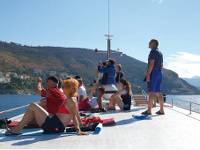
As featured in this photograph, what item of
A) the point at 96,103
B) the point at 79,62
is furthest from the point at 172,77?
the point at 96,103

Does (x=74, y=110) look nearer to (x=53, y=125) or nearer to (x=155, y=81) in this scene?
(x=53, y=125)

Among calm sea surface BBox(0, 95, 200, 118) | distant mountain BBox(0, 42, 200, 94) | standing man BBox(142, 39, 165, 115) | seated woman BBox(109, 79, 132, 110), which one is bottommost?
calm sea surface BBox(0, 95, 200, 118)

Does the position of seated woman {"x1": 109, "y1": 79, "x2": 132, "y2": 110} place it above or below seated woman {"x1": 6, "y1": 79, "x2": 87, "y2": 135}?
above

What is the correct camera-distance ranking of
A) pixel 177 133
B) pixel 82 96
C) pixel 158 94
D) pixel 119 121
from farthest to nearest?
pixel 82 96 < pixel 158 94 < pixel 119 121 < pixel 177 133

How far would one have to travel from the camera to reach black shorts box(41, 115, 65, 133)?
739 centimetres

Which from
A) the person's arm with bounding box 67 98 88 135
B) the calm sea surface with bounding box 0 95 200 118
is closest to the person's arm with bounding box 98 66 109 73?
the calm sea surface with bounding box 0 95 200 118

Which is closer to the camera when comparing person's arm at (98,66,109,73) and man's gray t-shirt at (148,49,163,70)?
man's gray t-shirt at (148,49,163,70)

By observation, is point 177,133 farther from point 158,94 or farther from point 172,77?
point 172,77

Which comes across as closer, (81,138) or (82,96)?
(81,138)

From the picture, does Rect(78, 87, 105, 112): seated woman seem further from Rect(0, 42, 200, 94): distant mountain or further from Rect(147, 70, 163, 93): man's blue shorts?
Rect(0, 42, 200, 94): distant mountain

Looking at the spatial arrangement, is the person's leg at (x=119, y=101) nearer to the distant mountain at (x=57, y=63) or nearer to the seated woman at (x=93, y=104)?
the seated woman at (x=93, y=104)

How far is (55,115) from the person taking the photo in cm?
743

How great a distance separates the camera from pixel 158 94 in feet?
33.2

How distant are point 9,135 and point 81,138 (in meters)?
1.29
